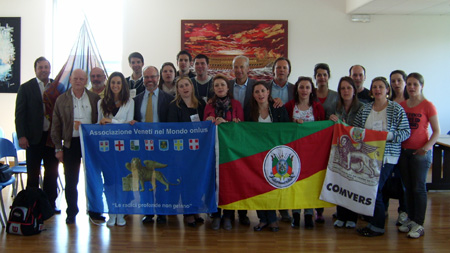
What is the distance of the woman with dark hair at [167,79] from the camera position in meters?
4.26

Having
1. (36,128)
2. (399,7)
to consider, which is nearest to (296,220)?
(36,128)

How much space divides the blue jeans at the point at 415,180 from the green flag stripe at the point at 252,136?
2.80 ft

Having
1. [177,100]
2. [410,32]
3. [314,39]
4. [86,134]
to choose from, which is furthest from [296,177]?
[410,32]

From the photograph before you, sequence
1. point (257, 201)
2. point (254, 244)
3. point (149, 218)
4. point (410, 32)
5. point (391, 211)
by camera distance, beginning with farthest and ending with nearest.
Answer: point (410, 32), point (391, 211), point (149, 218), point (257, 201), point (254, 244)

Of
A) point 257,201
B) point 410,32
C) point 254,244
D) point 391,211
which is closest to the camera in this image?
point 254,244

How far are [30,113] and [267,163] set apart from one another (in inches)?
95.8

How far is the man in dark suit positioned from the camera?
4012mm

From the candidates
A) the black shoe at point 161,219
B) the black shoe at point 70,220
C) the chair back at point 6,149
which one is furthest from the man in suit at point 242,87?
the chair back at point 6,149

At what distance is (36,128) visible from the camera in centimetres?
401

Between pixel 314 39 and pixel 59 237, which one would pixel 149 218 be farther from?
pixel 314 39

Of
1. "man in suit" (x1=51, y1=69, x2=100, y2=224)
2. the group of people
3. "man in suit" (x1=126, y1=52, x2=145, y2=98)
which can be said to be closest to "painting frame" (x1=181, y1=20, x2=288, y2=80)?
"man in suit" (x1=126, y1=52, x2=145, y2=98)

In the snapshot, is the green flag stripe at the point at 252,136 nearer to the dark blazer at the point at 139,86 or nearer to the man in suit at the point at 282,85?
the man in suit at the point at 282,85

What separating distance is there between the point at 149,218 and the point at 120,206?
0.35m

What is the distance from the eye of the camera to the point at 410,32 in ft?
22.5
